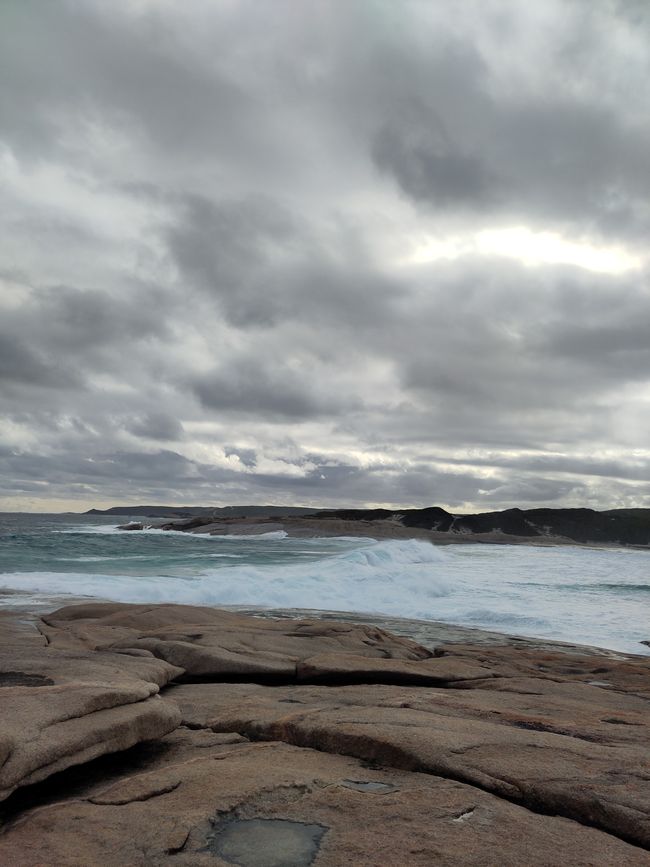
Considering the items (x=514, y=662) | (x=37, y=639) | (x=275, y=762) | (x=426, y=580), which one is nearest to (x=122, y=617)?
(x=37, y=639)

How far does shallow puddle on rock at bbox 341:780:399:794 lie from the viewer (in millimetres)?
3420

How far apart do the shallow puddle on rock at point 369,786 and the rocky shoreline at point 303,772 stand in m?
0.01

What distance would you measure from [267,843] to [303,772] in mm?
819

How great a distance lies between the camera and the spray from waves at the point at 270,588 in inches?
731

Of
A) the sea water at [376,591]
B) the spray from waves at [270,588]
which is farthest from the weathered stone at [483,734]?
the spray from waves at [270,588]

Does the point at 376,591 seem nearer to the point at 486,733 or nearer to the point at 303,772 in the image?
the point at 486,733

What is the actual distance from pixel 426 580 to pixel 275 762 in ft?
65.3

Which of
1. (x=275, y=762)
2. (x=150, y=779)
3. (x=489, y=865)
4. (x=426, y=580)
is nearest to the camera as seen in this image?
(x=489, y=865)

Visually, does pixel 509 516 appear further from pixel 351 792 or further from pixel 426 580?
pixel 351 792

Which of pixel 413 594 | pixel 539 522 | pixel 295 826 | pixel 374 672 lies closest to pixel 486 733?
pixel 295 826

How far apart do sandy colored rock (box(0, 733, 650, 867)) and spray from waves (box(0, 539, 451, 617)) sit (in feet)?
46.2

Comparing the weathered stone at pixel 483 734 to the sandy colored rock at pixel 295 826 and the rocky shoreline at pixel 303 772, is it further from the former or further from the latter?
the sandy colored rock at pixel 295 826

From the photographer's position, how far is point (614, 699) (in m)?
6.89

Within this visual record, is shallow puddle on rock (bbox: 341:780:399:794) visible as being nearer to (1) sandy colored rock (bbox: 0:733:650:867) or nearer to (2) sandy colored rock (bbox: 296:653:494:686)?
(1) sandy colored rock (bbox: 0:733:650:867)
